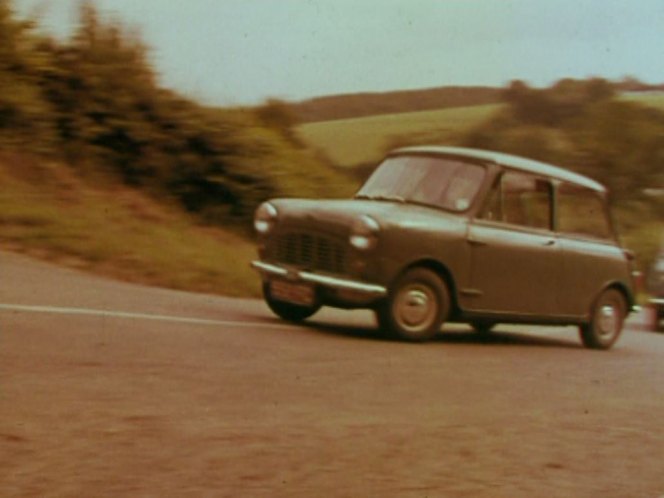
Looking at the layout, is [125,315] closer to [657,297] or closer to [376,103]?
[657,297]

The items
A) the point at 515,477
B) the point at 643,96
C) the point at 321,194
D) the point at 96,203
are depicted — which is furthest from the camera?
the point at 643,96

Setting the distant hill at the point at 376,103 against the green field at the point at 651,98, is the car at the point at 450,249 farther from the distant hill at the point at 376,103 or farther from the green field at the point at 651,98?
the green field at the point at 651,98

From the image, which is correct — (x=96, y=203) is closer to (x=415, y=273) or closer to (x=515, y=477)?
(x=415, y=273)

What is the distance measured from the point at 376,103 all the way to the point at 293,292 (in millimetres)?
10930

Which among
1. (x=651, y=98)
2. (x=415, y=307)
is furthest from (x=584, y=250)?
(x=651, y=98)

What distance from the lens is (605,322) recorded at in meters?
12.9

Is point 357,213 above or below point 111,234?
above

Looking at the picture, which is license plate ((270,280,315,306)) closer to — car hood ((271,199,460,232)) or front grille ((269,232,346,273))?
front grille ((269,232,346,273))

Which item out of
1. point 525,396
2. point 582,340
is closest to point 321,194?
point 582,340

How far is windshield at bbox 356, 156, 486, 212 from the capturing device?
11.4m

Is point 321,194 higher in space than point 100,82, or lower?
lower

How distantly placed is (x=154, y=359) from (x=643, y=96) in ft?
84.2

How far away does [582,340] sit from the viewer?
42.5ft

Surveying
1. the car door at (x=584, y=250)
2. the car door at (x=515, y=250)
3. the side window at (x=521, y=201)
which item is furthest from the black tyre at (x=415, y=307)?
the car door at (x=584, y=250)
